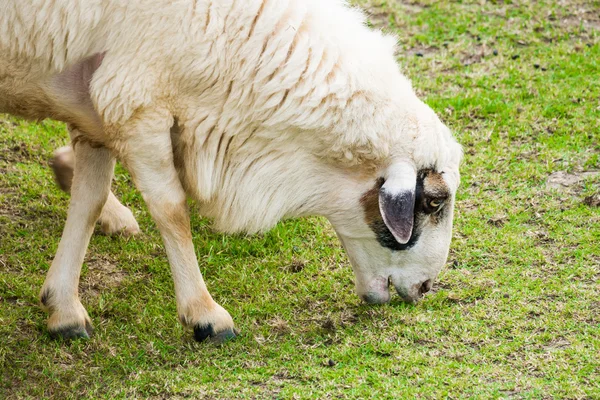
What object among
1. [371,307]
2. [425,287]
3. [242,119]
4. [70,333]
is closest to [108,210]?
[70,333]

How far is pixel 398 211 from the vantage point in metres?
4.90

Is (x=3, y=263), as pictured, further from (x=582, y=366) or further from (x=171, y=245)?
(x=582, y=366)

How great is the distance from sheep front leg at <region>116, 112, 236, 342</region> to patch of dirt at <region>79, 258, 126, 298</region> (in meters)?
0.89

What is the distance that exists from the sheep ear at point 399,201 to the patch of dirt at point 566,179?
2114mm

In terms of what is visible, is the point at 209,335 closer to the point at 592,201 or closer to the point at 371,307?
the point at 371,307

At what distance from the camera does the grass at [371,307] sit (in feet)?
15.6

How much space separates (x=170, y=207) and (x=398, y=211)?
3.97 ft

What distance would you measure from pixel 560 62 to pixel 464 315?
3813 mm

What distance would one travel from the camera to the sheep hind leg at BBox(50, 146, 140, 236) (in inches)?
252

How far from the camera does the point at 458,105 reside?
7.75 metres

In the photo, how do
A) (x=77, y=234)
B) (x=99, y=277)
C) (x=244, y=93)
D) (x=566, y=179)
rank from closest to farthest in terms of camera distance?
1. (x=244, y=93)
2. (x=77, y=234)
3. (x=99, y=277)
4. (x=566, y=179)

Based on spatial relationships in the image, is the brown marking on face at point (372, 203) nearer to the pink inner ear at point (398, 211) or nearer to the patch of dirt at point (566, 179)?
the pink inner ear at point (398, 211)

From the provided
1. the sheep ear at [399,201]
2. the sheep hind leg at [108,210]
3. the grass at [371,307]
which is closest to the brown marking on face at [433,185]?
the sheep ear at [399,201]

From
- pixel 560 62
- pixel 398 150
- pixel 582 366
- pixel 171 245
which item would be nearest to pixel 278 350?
pixel 171 245
